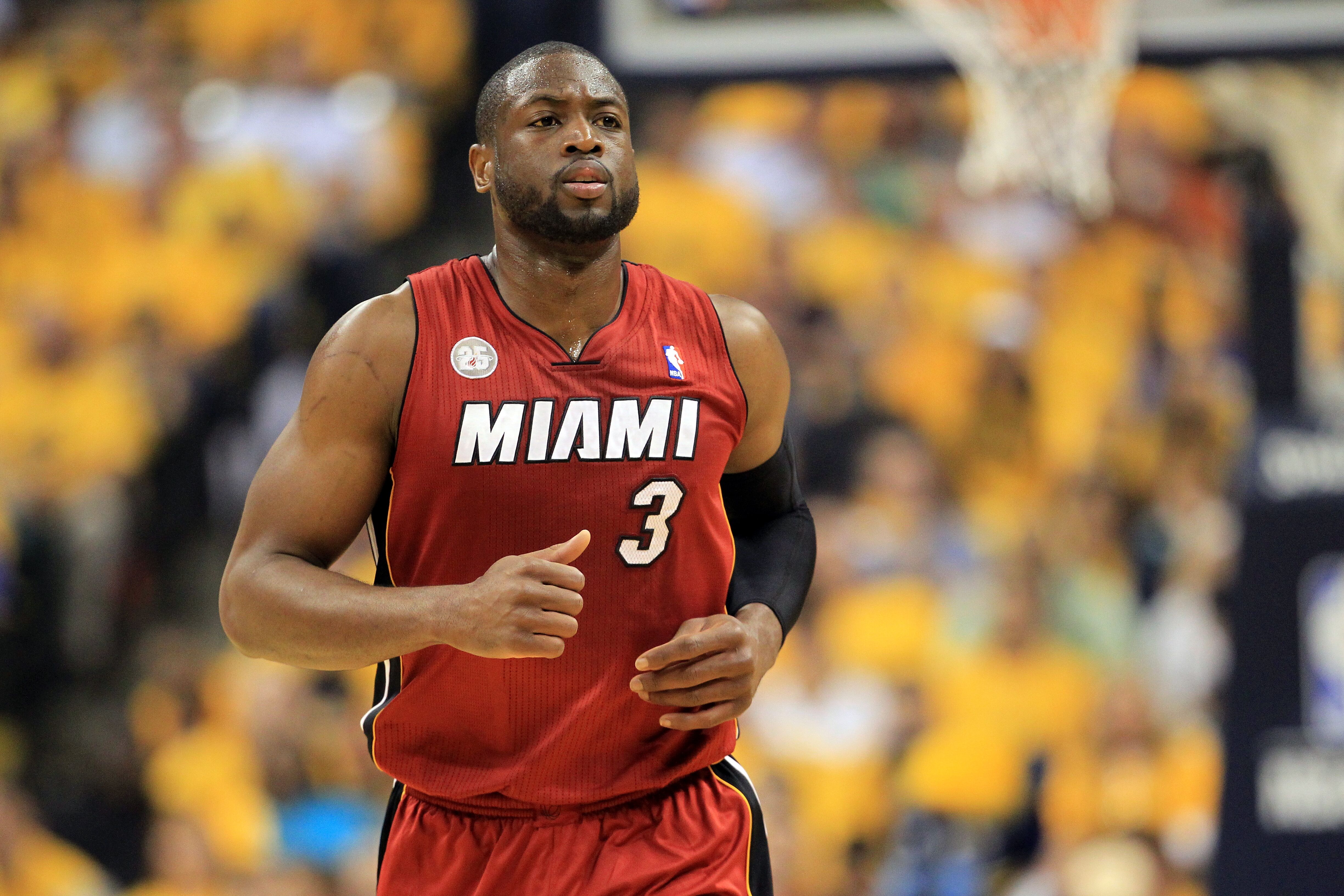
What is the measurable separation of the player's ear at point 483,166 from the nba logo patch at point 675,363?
0.47 meters

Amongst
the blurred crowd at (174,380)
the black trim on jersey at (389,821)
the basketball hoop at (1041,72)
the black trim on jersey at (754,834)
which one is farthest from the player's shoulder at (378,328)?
the basketball hoop at (1041,72)

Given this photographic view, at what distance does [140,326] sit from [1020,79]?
5.39m

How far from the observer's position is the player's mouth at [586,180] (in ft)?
8.85

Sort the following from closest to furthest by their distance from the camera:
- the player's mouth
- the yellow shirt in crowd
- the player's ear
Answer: the player's mouth → the player's ear → the yellow shirt in crowd

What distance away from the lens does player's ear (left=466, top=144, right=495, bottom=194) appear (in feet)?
9.34

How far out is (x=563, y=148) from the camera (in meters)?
2.70

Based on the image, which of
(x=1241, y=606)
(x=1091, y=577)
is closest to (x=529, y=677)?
(x=1241, y=606)

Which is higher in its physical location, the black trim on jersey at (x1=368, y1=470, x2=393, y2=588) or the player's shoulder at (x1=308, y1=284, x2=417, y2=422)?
the player's shoulder at (x1=308, y1=284, x2=417, y2=422)

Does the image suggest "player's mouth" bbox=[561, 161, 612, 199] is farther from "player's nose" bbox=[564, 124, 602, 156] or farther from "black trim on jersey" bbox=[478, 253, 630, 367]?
"black trim on jersey" bbox=[478, 253, 630, 367]

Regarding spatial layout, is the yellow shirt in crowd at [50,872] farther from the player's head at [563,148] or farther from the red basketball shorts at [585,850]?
the player's head at [563,148]

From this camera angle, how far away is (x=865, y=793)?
7.20 m

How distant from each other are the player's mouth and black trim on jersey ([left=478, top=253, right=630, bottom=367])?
0.80 ft

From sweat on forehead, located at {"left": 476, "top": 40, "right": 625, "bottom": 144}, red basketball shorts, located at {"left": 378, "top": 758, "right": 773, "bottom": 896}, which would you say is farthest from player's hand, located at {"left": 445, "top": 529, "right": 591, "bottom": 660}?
sweat on forehead, located at {"left": 476, "top": 40, "right": 625, "bottom": 144}

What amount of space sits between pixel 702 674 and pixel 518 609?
389mm
